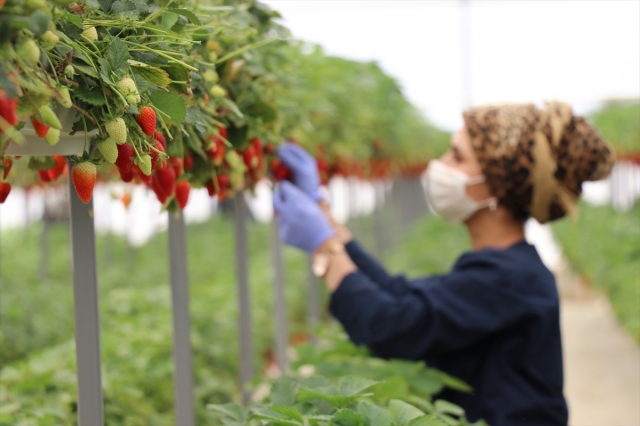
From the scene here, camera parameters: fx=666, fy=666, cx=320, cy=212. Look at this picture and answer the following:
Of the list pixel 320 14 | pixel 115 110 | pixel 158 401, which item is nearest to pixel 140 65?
pixel 115 110

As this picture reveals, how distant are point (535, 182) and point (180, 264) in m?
1.07

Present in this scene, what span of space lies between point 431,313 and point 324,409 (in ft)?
2.28

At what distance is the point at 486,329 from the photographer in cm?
184

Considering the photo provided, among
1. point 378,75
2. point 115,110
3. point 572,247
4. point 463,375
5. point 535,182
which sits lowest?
point 572,247

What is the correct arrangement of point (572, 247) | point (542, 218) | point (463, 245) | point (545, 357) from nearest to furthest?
point (545, 357)
point (542, 218)
point (463, 245)
point (572, 247)

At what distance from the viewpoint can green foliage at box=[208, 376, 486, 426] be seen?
111 centimetres

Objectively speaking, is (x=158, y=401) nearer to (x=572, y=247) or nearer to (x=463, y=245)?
(x=463, y=245)

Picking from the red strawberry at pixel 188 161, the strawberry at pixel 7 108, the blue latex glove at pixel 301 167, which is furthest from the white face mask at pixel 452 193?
the strawberry at pixel 7 108

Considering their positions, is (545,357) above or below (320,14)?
below

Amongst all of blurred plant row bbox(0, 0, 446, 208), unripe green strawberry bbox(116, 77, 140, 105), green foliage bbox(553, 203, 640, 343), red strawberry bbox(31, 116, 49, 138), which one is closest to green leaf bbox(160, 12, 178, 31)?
blurred plant row bbox(0, 0, 446, 208)

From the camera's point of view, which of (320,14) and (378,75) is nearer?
(378,75)

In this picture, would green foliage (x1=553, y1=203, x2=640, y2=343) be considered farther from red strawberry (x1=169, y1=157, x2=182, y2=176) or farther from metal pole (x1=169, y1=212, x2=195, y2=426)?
red strawberry (x1=169, y1=157, x2=182, y2=176)

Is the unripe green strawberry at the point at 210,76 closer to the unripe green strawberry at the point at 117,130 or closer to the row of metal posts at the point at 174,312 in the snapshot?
the row of metal posts at the point at 174,312

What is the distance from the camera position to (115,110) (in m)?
0.81
